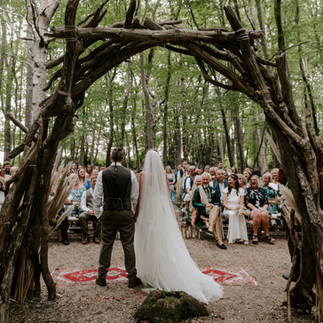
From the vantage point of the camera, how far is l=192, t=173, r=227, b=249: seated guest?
665 centimetres

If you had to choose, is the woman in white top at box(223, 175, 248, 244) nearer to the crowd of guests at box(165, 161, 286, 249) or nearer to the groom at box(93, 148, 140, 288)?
the crowd of guests at box(165, 161, 286, 249)

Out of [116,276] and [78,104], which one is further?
[116,276]

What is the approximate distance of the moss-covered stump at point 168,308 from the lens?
2.69 m

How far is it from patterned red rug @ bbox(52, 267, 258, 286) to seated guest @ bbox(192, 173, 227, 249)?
71.9 inches

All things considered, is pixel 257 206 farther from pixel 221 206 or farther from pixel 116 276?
pixel 116 276

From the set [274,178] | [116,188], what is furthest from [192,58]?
[116,188]

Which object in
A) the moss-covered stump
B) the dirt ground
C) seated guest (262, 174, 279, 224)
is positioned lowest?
the dirt ground

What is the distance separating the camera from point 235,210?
684cm

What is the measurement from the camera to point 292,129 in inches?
112

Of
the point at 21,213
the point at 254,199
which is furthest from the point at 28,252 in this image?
the point at 254,199

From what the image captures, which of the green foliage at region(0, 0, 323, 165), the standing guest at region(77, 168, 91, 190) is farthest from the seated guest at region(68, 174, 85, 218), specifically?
the green foliage at region(0, 0, 323, 165)

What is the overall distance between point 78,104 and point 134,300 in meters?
2.81

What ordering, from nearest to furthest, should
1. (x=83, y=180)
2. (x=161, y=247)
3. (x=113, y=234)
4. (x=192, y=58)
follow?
(x=161, y=247) < (x=113, y=234) < (x=83, y=180) < (x=192, y=58)

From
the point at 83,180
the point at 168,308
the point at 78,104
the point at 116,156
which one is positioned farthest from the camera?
the point at 83,180
